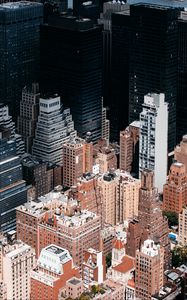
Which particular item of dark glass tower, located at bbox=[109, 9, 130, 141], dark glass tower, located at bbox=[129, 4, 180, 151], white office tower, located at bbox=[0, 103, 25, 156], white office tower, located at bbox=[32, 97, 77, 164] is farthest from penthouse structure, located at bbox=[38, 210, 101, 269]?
dark glass tower, located at bbox=[109, 9, 130, 141]

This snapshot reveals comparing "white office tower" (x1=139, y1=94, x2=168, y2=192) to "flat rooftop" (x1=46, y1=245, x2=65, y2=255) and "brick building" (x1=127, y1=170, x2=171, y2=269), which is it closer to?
"brick building" (x1=127, y1=170, x2=171, y2=269)

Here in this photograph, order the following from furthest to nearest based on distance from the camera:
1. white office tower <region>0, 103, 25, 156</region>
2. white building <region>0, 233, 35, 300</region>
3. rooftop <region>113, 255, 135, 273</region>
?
white office tower <region>0, 103, 25, 156</region>, rooftop <region>113, 255, 135, 273</region>, white building <region>0, 233, 35, 300</region>

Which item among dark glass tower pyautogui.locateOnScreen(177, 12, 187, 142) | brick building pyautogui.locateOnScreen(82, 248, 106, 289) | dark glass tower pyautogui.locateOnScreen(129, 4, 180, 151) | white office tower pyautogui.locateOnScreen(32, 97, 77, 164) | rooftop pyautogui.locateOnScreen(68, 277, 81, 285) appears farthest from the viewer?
dark glass tower pyautogui.locateOnScreen(177, 12, 187, 142)

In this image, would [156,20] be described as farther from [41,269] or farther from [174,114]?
[41,269]

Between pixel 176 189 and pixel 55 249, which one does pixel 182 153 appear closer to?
pixel 176 189

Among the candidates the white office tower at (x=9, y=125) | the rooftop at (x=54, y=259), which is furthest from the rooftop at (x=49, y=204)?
the white office tower at (x=9, y=125)

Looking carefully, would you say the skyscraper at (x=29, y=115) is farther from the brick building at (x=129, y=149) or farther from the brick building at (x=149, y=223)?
the brick building at (x=149, y=223)

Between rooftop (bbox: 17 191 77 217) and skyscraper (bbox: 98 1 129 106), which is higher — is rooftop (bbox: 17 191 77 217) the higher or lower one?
the lower one

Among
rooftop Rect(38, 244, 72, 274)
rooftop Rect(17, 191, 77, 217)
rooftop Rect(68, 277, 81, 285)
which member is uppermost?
rooftop Rect(17, 191, 77, 217)

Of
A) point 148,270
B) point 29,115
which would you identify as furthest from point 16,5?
point 148,270
